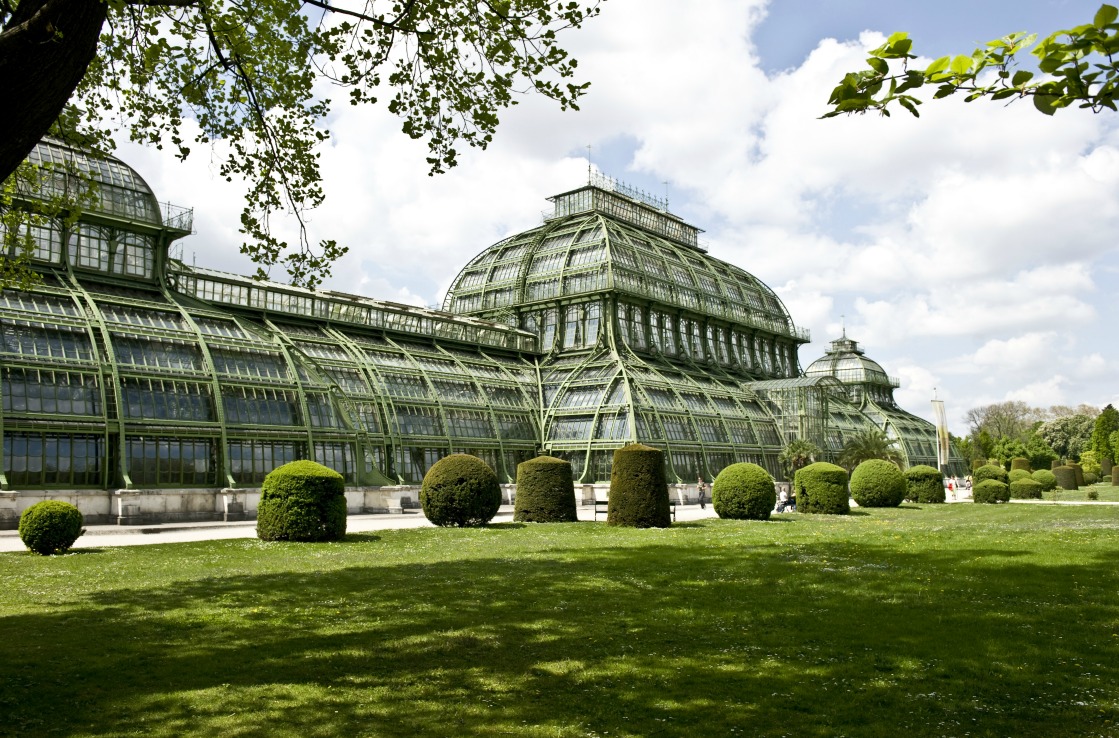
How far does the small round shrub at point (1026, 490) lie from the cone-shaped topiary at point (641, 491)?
3459cm

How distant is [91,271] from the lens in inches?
1483

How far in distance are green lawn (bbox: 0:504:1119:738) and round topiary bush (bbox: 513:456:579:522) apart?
12210mm

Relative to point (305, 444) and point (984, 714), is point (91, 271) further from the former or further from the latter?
point (984, 714)

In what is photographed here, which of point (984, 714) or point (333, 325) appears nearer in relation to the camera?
point (984, 714)

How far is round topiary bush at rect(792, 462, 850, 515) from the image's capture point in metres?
38.4

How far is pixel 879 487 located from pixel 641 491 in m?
18.7

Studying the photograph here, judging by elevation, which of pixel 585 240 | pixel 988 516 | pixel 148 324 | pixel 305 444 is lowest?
pixel 988 516

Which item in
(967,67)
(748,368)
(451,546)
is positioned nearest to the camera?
(967,67)

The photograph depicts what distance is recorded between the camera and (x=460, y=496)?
97.7ft

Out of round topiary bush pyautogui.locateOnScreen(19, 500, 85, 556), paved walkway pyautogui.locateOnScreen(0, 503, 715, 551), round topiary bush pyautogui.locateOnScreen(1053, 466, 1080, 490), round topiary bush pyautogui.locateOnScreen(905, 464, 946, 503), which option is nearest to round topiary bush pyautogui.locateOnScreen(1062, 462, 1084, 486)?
round topiary bush pyautogui.locateOnScreen(1053, 466, 1080, 490)

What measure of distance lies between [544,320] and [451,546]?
40.8 metres

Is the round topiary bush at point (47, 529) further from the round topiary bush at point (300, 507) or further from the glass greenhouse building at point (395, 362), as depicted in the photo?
the glass greenhouse building at point (395, 362)

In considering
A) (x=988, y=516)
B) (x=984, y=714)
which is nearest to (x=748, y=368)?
(x=988, y=516)

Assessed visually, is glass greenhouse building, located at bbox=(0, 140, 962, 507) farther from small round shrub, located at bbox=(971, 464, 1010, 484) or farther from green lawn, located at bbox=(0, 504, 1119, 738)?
small round shrub, located at bbox=(971, 464, 1010, 484)
